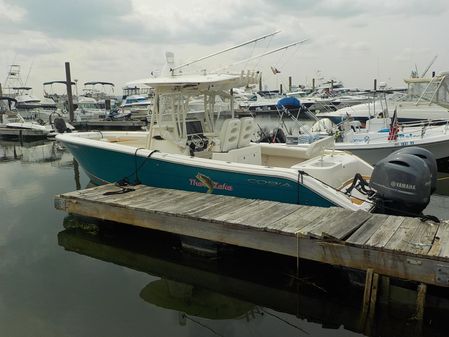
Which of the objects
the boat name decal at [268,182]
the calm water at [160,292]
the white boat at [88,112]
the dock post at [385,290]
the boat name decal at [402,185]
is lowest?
the calm water at [160,292]

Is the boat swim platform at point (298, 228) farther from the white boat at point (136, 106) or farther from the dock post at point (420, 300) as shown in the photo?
the white boat at point (136, 106)

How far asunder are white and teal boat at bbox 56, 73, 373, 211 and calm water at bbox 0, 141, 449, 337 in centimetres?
103

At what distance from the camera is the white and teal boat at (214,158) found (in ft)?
21.0

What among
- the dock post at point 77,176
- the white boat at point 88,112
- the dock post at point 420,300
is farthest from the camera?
the white boat at point 88,112

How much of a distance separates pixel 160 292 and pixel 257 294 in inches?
49.5

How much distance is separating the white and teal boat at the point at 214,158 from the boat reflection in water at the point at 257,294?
1.03 m

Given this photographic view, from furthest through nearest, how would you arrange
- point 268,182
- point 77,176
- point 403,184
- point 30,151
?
point 30,151 < point 77,176 < point 268,182 < point 403,184

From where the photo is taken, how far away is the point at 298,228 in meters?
5.07

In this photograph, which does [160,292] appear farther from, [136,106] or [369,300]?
[136,106]

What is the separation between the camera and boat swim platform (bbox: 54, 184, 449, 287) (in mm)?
4363

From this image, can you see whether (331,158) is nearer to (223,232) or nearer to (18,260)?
(223,232)

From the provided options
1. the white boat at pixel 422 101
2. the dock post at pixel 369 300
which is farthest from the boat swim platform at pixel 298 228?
the white boat at pixel 422 101

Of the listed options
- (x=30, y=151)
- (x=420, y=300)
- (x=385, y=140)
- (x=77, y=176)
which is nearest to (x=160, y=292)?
(x=420, y=300)

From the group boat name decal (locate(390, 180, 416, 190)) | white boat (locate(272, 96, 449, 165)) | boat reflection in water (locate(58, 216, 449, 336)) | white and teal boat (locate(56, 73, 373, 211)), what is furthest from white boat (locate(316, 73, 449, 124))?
boat reflection in water (locate(58, 216, 449, 336))
